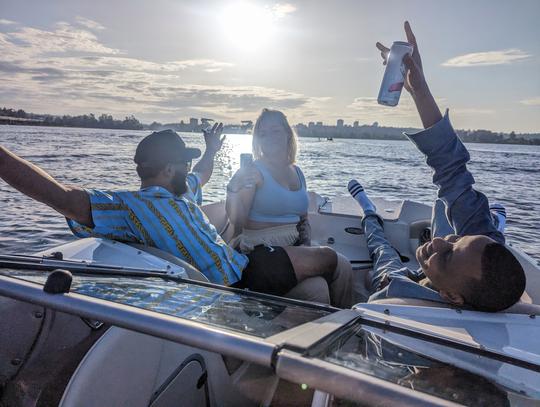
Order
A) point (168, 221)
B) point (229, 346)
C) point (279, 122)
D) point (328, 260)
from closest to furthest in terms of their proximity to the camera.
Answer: point (229, 346) → point (168, 221) → point (328, 260) → point (279, 122)

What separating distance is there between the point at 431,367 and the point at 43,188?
4.75 feet

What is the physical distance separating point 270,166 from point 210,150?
605mm

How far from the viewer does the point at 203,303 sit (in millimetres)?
1254

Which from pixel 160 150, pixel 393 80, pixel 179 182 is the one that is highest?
pixel 393 80

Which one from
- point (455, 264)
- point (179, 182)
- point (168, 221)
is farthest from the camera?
point (179, 182)

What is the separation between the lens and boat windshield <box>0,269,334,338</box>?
105 cm

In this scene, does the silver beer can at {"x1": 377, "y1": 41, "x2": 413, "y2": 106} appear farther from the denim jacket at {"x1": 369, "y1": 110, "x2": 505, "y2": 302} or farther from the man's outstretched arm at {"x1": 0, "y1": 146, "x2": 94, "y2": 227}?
the man's outstretched arm at {"x1": 0, "y1": 146, "x2": 94, "y2": 227}

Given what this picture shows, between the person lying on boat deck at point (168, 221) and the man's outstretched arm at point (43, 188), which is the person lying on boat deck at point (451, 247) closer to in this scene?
the person lying on boat deck at point (168, 221)

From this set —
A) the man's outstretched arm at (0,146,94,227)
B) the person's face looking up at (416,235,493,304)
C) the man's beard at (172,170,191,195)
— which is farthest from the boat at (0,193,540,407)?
the man's beard at (172,170,191,195)

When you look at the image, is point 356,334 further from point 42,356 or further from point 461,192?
point 461,192

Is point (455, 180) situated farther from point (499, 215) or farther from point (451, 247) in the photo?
point (499, 215)

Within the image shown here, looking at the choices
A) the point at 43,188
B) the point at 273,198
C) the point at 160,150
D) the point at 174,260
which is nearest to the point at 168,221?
the point at 174,260

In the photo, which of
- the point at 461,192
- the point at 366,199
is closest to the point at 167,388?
the point at 461,192

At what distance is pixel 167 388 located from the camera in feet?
4.26
